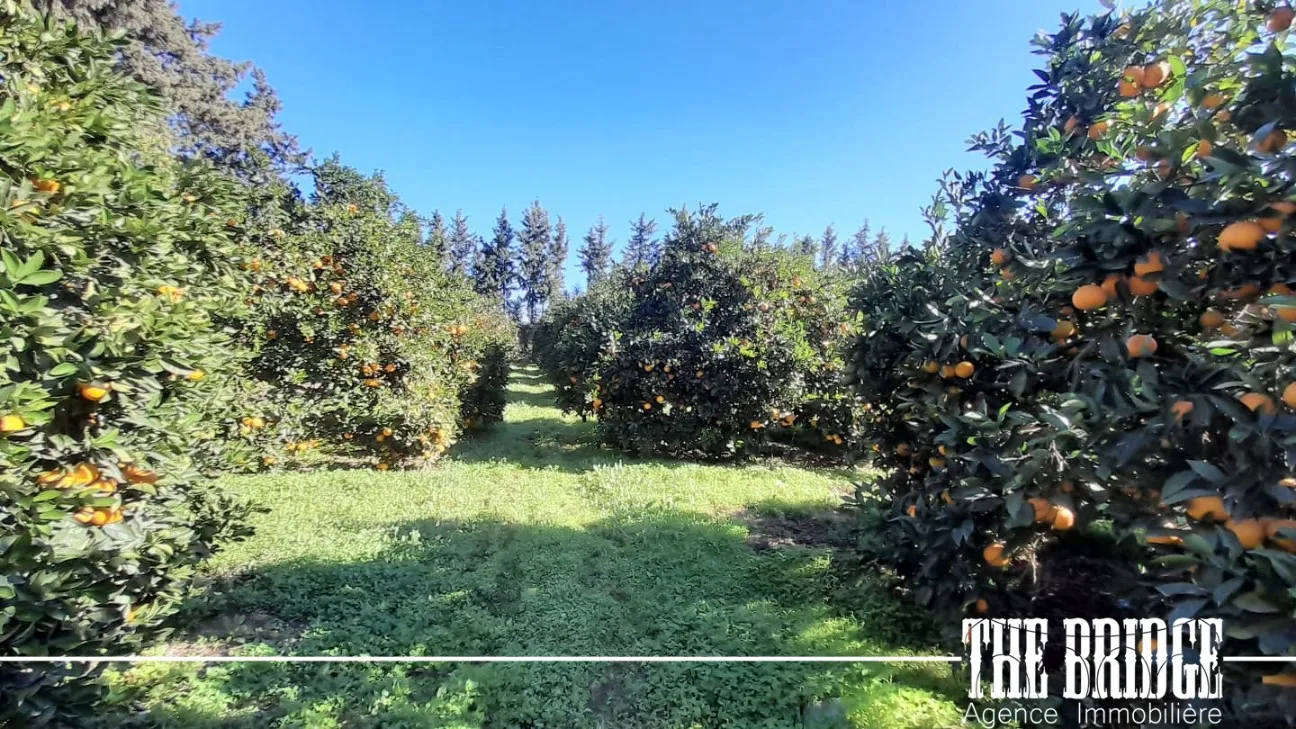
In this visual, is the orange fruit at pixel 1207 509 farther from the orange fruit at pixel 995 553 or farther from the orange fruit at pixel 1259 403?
the orange fruit at pixel 995 553

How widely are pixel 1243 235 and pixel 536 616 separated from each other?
3221mm

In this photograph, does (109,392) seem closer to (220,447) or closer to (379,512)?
(220,447)

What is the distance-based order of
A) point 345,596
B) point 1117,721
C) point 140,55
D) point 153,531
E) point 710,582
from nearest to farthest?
point 1117,721, point 153,531, point 345,596, point 710,582, point 140,55

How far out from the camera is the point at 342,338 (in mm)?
5809

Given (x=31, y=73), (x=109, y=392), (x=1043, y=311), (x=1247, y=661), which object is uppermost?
(x=31, y=73)

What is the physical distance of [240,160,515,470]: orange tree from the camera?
557cm

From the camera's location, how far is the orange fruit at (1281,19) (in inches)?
63.2

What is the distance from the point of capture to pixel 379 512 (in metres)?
4.60

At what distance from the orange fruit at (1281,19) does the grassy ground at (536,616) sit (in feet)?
8.45

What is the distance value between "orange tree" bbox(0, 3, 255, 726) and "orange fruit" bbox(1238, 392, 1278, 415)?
3.32m

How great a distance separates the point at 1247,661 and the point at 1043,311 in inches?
47.0

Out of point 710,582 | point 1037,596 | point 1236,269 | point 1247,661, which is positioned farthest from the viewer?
point 710,582

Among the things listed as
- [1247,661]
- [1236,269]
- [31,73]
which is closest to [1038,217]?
[1236,269]

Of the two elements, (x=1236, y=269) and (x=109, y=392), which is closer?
(x=1236, y=269)
